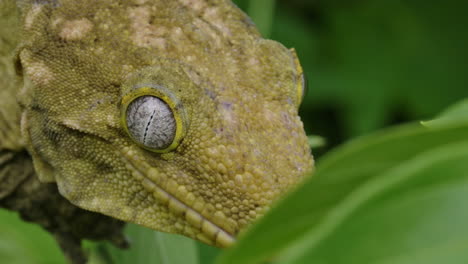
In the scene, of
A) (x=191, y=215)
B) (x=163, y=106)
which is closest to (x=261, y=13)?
(x=163, y=106)

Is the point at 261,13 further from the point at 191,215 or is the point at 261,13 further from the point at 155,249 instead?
the point at 191,215

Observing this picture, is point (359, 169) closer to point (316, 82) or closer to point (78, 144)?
point (78, 144)

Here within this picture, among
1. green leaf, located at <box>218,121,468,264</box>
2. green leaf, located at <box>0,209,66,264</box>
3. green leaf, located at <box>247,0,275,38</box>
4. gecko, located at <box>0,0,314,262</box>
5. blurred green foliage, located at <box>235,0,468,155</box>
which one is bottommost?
green leaf, located at <box>0,209,66,264</box>

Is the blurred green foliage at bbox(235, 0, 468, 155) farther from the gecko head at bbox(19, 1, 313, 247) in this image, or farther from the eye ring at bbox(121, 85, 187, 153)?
the eye ring at bbox(121, 85, 187, 153)

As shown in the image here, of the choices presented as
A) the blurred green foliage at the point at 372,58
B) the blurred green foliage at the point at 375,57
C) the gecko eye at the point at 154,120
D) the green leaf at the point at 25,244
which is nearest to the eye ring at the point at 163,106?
the gecko eye at the point at 154,120

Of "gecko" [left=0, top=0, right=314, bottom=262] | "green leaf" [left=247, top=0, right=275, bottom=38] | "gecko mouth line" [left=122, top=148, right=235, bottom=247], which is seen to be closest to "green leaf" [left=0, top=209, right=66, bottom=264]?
"gecko" [left=0, top=0, right=314, bottom=262]

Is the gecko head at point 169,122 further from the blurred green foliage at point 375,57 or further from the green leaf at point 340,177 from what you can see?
the blurred green foliage at point 375,57

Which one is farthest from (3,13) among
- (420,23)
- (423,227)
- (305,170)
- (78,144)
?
(420,23)
